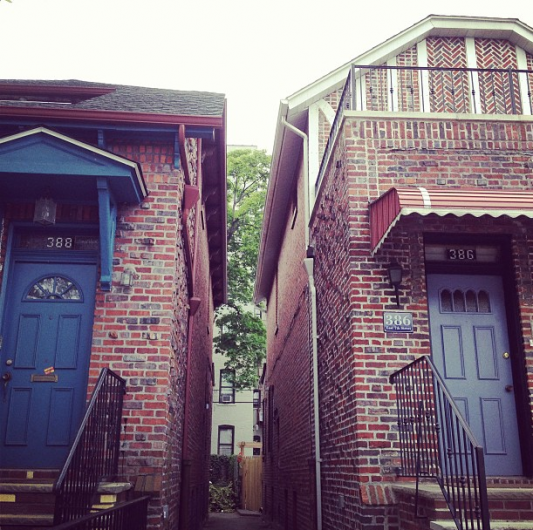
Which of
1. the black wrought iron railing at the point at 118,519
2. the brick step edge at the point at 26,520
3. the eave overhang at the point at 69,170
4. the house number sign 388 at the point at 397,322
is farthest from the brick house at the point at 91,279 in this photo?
the house number sign 388 at the point at 397,322

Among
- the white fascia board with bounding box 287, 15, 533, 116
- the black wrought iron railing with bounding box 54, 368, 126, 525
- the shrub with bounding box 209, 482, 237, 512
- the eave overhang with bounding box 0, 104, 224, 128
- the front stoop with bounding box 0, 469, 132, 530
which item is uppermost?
the white fascia board with bounding box 287, 15, 533, 116

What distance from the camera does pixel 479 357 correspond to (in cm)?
589

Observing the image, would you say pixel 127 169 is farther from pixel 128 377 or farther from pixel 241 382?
pixel 241 382

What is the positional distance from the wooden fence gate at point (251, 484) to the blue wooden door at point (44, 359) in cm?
1820

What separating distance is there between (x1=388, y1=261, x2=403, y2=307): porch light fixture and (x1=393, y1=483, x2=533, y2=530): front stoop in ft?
6.02

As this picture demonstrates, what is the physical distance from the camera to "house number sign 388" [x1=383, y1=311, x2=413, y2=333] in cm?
566

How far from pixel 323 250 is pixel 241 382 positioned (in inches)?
493

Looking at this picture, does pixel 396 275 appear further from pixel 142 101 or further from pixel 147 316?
pixel 142 101

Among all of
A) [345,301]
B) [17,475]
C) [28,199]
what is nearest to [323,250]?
[345,301]

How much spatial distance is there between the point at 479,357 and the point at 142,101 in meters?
4.96

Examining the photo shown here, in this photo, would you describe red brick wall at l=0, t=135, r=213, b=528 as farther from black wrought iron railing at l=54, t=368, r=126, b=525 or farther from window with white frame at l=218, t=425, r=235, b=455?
window with white frame at l=218, t=425, r=235, b=455

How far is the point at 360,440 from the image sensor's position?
537 centimetres

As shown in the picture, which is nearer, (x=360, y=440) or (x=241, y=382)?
(x=360, y=440)

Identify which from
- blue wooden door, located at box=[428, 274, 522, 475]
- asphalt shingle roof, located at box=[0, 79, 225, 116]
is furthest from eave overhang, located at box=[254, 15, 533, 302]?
blue wooden door, located at box=[428, 274, 522, 475]
